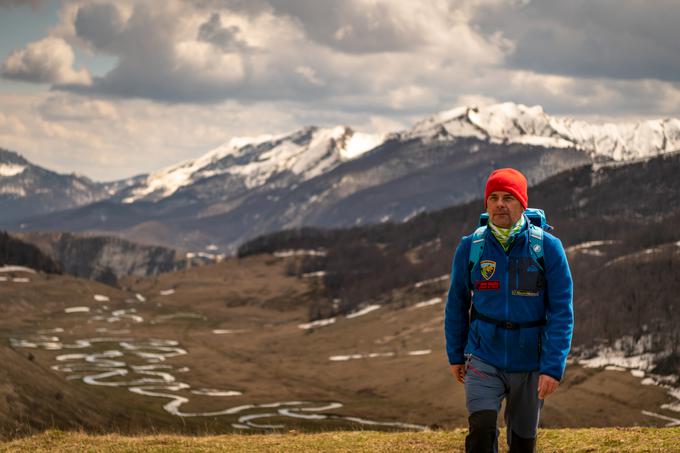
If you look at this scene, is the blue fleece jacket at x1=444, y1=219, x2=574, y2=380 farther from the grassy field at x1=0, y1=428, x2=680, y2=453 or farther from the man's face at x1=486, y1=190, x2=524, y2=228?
the grassy field at x1=0, y1=428, x2=680, y2=453

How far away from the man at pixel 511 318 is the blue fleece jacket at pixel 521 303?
0.02 m

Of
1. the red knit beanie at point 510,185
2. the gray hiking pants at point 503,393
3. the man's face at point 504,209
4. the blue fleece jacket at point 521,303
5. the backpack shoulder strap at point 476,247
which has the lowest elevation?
the gray hiking pants at point 503,393

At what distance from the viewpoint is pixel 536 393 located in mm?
15133

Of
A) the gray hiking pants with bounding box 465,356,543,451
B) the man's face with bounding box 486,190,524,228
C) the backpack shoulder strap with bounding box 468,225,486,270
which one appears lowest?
the gray hiking pants with bounding box 465,356,543,451

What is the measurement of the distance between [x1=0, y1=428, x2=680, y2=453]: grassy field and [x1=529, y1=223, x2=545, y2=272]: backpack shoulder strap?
9323mm

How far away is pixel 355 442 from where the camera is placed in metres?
26.7

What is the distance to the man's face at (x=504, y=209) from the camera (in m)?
15.2

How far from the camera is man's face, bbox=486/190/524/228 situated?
49.8 ft

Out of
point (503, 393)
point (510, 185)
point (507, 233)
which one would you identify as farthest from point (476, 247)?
point (503, 393)

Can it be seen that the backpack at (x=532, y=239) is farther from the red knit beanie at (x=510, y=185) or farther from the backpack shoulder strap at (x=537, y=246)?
A: the red knit beanie at (x=510, y=185)

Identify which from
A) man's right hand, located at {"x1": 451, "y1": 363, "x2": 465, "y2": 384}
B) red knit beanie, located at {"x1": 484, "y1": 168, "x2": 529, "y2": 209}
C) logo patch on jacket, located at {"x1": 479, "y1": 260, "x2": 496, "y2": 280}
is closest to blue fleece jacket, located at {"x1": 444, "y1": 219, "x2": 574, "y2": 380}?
logo patch on jacket, located at {"x1": 479, "y1": 260, "x2": 496, "y2": 280}

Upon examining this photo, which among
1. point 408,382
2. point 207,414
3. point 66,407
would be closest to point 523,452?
point 66,407

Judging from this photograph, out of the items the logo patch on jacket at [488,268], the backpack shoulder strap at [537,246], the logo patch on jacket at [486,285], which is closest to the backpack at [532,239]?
the backpack shoulder strap at [537,246]

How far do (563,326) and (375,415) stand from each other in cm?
12170
